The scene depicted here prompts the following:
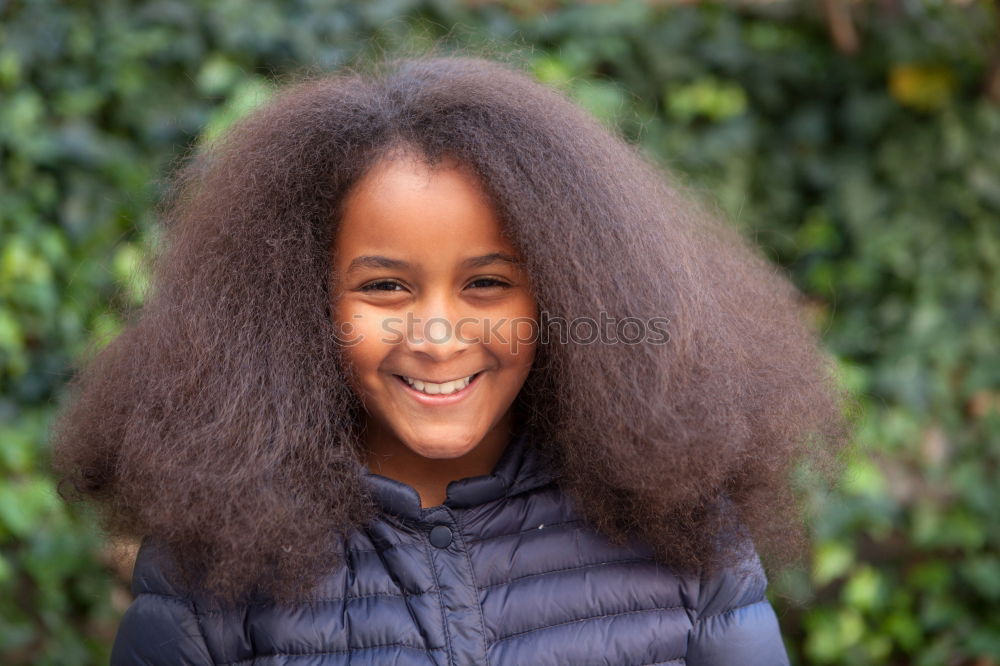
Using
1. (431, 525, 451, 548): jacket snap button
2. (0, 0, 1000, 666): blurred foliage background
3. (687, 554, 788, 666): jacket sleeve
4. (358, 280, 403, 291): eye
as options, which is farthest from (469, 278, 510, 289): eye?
(0, 0, 1000, 666): blurred foliage background

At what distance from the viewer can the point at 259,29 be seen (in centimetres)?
284

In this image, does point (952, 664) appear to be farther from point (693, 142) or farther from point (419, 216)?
point (419, 216)

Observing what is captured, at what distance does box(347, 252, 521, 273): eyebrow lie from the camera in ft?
4.59

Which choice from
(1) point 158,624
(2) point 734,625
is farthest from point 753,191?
(1) point 158,624

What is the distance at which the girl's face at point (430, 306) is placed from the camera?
1389 millimetres

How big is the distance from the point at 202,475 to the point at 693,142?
2.18 m

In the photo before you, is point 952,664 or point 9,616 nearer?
point 9,616

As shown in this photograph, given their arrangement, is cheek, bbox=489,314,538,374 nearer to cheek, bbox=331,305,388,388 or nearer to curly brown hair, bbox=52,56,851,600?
curly brown hair, bbox=52,56,851,600

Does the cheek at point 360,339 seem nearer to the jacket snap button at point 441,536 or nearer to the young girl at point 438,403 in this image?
the young girl at point 438,403

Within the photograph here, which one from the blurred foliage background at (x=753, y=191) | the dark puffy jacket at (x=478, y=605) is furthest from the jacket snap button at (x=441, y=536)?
the blurred foliage background at (x=753, y=191)

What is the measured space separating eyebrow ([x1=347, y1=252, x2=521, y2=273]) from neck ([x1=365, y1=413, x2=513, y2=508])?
32 cm

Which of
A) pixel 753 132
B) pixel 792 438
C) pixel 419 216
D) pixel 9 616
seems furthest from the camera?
pixel 753 132

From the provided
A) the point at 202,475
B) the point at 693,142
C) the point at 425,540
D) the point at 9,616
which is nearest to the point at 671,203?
the point at 425,540

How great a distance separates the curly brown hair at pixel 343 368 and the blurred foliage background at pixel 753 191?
119cm
